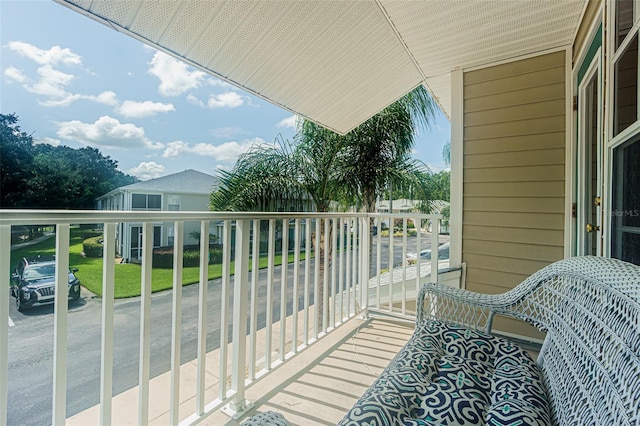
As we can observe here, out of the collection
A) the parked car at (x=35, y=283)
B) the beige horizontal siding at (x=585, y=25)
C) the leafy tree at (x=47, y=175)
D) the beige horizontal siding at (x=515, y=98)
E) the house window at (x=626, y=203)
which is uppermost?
the beige horizontal siding at (x=585, y=25)

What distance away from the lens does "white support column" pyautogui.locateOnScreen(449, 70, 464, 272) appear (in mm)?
3064

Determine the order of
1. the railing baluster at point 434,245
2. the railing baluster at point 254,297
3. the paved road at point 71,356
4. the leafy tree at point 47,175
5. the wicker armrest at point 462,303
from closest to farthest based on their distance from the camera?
the paved road at point 71,356, the wicker armrest at point 462,303, the railing baluster at point 254,297, the railing baluster at point 434,245, the leafy tree at point 47,175


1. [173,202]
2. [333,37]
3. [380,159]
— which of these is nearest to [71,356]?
[333,37]

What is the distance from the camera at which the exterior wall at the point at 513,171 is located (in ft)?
8.61

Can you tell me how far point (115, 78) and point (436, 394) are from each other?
13.0 metres

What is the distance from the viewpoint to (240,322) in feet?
5.96

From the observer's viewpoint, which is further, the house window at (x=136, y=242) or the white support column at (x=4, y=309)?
the house window at (x=136, y=242)

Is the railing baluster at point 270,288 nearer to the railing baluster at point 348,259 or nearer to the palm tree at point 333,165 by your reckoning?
the railing baluster at point 348,259

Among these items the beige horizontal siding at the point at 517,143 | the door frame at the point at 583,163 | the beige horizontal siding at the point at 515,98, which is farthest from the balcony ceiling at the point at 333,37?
the beige horizontal siding at the point at 517,143

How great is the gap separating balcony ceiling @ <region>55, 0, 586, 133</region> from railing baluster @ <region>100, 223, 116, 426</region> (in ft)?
4.16

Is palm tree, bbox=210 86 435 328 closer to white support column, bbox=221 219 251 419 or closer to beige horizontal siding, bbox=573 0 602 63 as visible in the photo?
beige horizontal siding, bbox=573 0 602 63

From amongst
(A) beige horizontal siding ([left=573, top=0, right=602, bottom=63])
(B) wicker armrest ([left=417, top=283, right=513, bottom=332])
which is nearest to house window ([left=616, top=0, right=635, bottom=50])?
(A) beige horizontal siding ([left=573, top=0, right=602, bottom=63])

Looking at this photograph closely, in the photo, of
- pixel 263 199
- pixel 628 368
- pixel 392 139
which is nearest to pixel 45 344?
pixel 628 368

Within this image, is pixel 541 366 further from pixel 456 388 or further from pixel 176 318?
pixel 176 318
